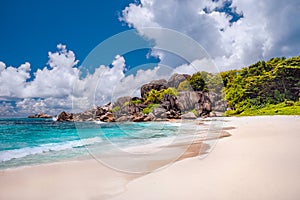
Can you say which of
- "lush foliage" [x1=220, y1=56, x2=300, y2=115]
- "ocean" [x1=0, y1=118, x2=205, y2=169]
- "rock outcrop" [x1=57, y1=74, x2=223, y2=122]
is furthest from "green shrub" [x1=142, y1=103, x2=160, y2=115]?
"ocean" [x1=0, y1=118, x2=205, y2=169]

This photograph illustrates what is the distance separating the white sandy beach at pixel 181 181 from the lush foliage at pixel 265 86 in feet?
74.3

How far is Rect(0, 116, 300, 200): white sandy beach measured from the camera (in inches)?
116

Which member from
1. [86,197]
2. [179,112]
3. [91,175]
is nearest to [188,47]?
[91,175]

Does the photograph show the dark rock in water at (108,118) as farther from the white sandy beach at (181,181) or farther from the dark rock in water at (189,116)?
the white sandy beach at (181,181)

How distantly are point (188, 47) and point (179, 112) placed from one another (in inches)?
1156

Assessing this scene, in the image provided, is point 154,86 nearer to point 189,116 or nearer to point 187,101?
point 187,101

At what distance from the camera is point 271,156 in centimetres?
454

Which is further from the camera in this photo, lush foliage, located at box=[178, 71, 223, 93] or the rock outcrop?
lush foliage, located at box=[178, 71, 223, 93]

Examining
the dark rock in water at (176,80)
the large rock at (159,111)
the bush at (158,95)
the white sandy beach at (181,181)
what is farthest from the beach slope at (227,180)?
the dark rock in water at (176,80)

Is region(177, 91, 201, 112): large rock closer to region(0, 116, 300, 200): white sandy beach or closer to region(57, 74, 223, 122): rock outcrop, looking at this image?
region(57, 74, 223, 122): rock outcrop

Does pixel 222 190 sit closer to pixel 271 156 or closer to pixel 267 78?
pixel 271 156

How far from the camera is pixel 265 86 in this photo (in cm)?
2653

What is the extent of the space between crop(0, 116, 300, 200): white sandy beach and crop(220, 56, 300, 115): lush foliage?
22646 mm

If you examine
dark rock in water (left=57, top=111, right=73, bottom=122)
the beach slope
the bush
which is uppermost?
the bush
